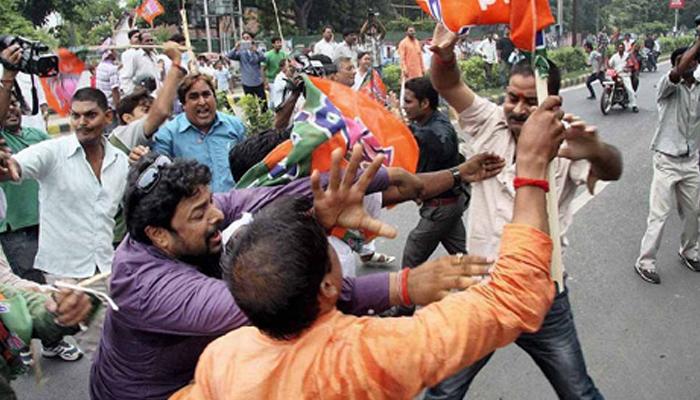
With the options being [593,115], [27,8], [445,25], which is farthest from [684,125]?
[27,8]

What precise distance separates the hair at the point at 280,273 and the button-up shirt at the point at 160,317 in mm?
329

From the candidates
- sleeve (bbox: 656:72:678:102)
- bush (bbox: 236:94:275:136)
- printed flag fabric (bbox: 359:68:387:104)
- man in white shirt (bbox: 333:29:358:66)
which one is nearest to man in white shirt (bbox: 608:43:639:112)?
man in white shirt (bbox: 333:29:358:66)

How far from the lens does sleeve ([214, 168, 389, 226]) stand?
211cm

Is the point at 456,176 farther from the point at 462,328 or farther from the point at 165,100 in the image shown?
the point at 165,100

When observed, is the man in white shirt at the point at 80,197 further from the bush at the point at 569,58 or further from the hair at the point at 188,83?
the bush at the point at 569,58

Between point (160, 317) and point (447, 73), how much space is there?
134 centimetres

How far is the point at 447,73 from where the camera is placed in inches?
92.9

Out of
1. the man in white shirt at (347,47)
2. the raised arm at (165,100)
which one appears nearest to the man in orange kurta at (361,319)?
the raised arm at (165,100)

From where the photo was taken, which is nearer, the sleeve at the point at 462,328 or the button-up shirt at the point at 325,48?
the sleeve at the point at 462,328

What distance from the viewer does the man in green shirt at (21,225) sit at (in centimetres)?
361

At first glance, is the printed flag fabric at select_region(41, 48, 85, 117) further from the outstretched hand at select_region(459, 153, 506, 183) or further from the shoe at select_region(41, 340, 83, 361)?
the outstretched hand at select_region(459, 153, 506, 183)

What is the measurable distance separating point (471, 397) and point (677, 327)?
150 cm

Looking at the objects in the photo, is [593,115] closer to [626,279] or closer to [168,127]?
[626,279]

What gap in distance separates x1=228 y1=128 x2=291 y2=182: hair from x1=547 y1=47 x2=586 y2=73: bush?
2071 centimetres
